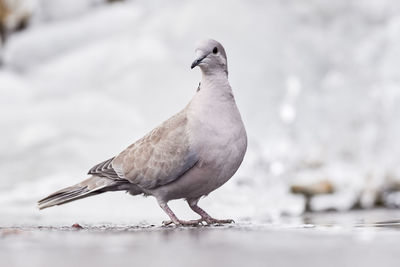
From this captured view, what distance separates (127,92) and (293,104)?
78.2 inches

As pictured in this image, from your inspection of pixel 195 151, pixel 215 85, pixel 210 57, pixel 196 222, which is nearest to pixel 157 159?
pixel 195 151

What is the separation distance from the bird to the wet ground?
14.9 inches

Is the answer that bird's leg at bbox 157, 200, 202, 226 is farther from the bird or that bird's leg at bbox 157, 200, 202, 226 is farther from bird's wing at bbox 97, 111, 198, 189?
bird's wing at bbox 97, 111, 198, 189

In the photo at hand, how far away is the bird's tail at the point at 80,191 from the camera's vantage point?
4.34 meters

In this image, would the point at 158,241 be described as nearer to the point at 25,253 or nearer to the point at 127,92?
the point at 25,253

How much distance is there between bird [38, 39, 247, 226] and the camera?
3900 millimetres

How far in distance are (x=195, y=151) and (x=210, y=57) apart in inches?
20.9

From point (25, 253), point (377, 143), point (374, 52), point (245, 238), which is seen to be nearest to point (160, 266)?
point (25, 253)

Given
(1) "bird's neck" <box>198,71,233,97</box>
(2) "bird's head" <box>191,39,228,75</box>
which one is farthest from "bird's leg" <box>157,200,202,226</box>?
(2) "bird's head" <box>191,39,228,75</box>

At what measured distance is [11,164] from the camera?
7.97 m

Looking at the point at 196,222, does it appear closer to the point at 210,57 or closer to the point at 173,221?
the point at 173,221

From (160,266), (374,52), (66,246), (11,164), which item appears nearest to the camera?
(160,266)

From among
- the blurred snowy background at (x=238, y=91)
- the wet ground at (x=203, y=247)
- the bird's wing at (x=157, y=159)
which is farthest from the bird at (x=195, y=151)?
the blurred snowy background at (x=238, y=91)

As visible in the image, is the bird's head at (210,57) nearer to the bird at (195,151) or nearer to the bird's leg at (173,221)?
the bird at (195,151)
